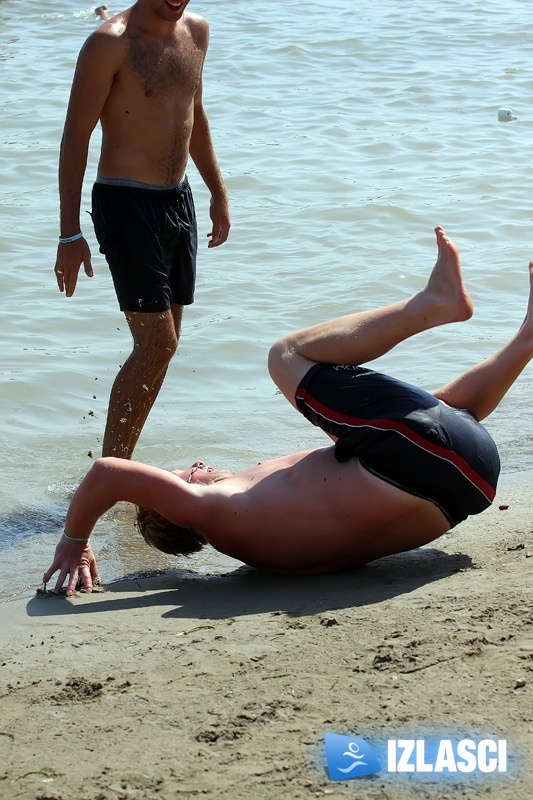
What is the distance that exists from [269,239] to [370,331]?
5.16 m

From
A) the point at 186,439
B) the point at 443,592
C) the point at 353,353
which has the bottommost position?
the point at 186,439

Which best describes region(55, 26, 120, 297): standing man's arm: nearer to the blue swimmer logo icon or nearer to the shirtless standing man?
the shirtless standing man

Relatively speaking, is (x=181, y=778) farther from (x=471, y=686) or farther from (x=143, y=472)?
(x=143, y=472)

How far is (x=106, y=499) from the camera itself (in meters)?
3.70

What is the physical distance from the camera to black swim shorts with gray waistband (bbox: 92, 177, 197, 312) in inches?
184

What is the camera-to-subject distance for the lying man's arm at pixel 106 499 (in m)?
3.68

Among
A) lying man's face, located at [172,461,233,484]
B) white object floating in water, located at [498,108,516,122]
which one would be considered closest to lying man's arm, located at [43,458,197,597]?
lying man's face, located at [172,461,233,484]

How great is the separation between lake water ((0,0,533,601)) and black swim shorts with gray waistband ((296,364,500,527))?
37.3 inches

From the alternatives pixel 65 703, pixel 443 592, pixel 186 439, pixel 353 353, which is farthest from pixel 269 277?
pixel 65 703

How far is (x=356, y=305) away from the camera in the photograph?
7.52 meters

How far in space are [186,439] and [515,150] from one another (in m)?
6.81

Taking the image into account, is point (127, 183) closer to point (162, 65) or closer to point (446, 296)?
point (162, 65)

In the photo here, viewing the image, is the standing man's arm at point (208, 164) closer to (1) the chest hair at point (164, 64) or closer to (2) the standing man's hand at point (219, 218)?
(2) the standing man's hand at point (219, 218)

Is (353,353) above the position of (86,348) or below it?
above
